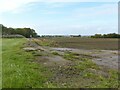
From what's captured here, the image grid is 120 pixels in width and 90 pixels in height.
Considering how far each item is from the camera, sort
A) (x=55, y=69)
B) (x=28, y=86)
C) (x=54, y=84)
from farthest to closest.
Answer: (x=55, y=69), (x=54, y=84), (x=28, y=86)

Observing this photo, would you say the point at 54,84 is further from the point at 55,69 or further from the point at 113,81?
the point at 55,69

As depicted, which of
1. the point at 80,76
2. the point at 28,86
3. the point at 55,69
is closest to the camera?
the point at 28,86

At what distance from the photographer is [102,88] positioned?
9.96 meters

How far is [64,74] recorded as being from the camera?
1223 centimetres

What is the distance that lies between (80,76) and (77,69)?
1516 millimetres

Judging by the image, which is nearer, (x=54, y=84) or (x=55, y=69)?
(x=54, y=84)

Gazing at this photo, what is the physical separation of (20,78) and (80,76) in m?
2.71

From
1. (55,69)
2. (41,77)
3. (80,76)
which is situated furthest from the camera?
(55,69)

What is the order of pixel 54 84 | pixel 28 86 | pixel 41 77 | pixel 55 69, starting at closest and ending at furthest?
pixel 28 86 → pixel 54 84 → pixel 41 77 → pixel 55 69

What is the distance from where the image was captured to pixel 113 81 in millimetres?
11250

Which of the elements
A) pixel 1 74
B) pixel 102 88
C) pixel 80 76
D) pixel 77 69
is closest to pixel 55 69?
pixel 77 69

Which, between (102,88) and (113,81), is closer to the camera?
(102,88)

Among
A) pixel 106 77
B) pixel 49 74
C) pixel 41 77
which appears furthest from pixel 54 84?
pixel 106 77

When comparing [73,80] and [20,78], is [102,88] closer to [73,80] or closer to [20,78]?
[73,80]
